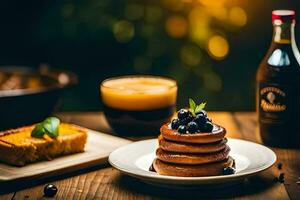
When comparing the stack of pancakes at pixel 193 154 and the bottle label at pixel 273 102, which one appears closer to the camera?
the stack of pancakes at pixel 193 154

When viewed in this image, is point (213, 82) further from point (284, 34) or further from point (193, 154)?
point (193, 154)

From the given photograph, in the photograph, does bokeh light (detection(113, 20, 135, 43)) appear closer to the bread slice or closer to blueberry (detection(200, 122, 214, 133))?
the bread slice

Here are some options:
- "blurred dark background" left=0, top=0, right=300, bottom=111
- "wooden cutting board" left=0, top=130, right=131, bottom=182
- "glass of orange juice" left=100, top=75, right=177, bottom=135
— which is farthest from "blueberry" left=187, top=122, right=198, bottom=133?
"blurred dark background" left=0, top=0, right=300, bottom=111

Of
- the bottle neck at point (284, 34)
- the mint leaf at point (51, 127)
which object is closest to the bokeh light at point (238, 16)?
the bottle neck at point (284, 34)

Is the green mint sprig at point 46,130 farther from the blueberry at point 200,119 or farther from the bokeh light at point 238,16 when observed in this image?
the bokeh light at point 238,16

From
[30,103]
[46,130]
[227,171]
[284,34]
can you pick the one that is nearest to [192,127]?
[227,171]

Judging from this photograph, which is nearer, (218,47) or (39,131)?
(39,131)

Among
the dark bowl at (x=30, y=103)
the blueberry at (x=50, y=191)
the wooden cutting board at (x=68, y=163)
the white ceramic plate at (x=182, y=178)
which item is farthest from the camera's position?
the dark bowl at (x=30, y=103)
